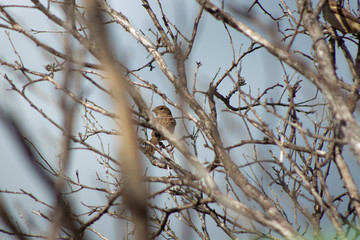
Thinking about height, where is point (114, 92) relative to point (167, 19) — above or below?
below

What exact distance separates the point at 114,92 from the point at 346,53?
3.27 m

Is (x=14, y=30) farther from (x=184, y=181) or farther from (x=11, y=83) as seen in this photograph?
(x=184, y=181)

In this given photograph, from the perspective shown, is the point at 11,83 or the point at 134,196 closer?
the point at 134,196

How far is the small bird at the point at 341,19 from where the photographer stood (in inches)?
143

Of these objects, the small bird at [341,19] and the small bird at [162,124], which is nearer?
the small bird at [341,19]

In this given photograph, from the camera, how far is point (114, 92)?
1.98ft

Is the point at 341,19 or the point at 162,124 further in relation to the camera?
the point at 162,124

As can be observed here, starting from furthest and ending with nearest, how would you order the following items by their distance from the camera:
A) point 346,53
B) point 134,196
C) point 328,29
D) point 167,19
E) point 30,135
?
1. point 167,19
2. point 328,29
3. point 346,53
4. point 30,135
5. point 134,196

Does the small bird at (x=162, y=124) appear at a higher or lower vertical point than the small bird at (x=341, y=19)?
higher

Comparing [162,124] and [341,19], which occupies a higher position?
[162,124]

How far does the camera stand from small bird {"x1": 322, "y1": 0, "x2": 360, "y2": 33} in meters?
3.63

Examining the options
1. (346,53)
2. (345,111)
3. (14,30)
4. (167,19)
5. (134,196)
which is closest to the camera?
(134,196)

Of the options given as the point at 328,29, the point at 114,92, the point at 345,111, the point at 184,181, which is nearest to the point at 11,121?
the point at 114,92

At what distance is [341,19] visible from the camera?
11.9 feet
